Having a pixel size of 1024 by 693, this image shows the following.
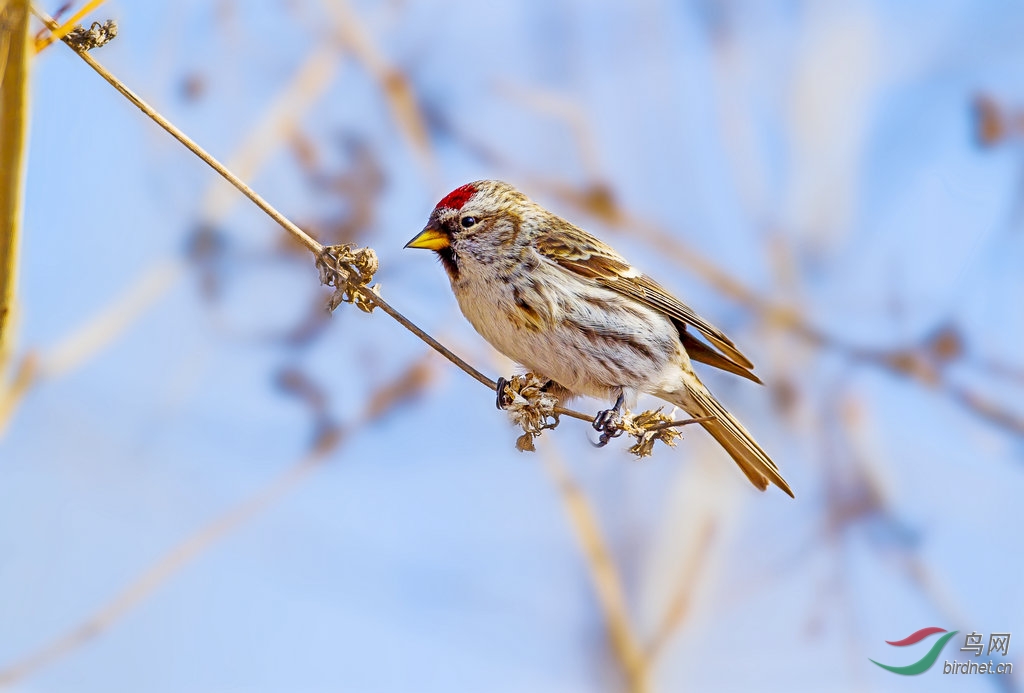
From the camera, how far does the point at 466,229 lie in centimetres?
212

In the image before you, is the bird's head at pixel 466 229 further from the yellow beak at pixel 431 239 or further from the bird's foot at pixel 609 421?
the bird's foot at pixel 609 421

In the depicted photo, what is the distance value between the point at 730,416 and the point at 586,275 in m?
0.47

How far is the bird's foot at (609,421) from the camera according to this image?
1835 mm

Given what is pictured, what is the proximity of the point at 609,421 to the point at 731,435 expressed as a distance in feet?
1.12

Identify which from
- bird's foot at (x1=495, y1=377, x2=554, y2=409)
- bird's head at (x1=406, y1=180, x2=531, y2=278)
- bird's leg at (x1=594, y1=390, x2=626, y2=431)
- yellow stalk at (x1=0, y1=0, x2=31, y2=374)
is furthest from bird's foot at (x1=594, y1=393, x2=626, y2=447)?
yellow stalk at (x1=0, y1=0, x2=31, y2=374)

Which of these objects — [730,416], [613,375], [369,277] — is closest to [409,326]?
[369,277]

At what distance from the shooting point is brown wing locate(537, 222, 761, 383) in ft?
7.31

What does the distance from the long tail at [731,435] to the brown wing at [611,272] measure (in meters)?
0.11

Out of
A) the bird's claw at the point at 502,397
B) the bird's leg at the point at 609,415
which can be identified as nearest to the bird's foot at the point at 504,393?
the bird's claw at the point at 502,397

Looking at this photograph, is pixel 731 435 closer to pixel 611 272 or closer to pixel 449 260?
pixel 611 272

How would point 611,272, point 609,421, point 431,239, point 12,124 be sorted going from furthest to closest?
point 611,272, point 431,239, point 609,421, point 12,124

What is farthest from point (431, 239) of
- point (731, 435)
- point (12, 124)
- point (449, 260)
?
point (12, 124)

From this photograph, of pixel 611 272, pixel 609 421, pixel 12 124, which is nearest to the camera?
pixel 12 124

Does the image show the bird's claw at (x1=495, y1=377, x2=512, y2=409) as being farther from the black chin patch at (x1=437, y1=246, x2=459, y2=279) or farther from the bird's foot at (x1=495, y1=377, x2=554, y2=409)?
the black chin patch at (x1=437, y1=246, x2=459, y2=279)
